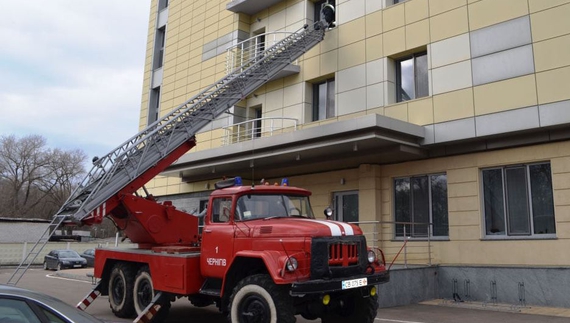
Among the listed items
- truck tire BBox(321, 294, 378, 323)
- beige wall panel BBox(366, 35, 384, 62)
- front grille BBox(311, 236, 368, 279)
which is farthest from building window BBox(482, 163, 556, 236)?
front grille BBox(311, 236, 368, 279)

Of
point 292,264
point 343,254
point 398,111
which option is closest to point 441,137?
point 398,111

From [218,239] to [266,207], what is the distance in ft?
3.58

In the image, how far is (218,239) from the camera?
891 centimetres

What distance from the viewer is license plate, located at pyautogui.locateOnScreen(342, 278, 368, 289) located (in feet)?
24.5

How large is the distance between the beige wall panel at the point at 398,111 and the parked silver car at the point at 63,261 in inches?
925

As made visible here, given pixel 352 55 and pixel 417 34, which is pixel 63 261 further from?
pixel 417 34

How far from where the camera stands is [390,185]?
16984mm

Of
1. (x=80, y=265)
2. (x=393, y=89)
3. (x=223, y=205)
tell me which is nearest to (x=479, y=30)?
(x=393, y=89)

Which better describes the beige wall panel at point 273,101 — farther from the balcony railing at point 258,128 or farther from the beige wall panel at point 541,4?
the beige wall panel at point 541,4

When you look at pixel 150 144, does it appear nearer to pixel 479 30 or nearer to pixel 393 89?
pixel 393 89

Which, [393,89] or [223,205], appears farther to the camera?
A: [393,89]

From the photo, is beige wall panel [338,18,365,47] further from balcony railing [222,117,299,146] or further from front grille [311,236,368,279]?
front grille [311,236,368,279]

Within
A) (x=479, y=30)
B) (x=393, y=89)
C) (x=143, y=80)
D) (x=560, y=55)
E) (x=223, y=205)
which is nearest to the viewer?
(x=223, y=205)

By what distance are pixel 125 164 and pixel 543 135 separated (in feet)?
38.4
